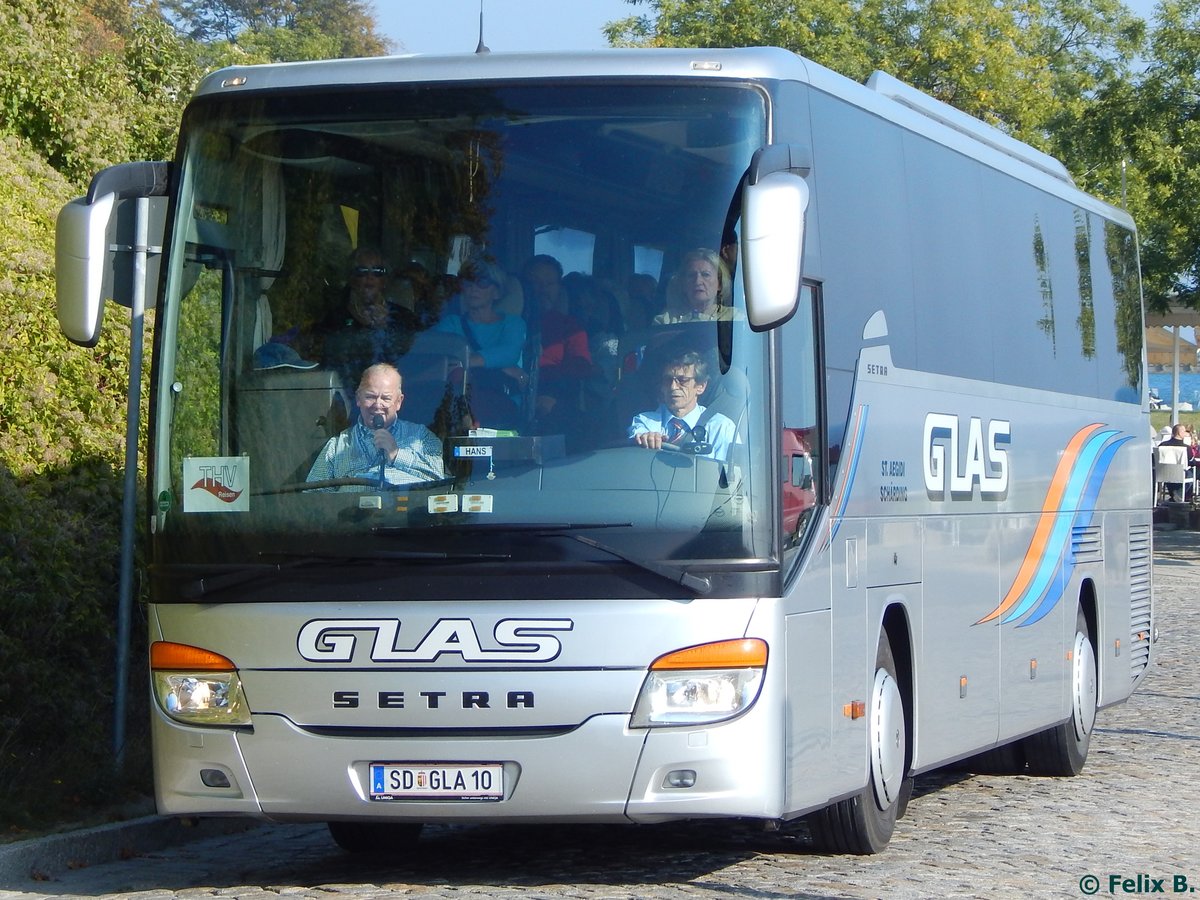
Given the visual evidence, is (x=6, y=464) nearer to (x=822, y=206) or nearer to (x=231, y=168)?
(x=231, y=168)

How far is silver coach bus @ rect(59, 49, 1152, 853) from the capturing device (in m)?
7.12

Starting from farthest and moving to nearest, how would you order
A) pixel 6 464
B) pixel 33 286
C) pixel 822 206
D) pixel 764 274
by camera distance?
pixel 33 286 < pixel 6 464 < pixel 822 206 < pixel 764 274

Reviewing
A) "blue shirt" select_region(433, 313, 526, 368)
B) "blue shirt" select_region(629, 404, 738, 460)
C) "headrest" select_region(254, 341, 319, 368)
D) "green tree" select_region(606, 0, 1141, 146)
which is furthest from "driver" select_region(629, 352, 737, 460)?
"green tree" select_region(606, 0, 1141, 146)

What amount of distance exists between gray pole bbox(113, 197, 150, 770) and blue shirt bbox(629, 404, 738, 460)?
140 inches

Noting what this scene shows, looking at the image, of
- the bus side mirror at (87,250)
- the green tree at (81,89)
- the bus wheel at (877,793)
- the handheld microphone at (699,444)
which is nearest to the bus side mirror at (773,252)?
the handheld microphone at (699,444)

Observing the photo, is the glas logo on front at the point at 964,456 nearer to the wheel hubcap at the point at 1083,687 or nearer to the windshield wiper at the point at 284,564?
the wheel hubcap at the point at 1083,687

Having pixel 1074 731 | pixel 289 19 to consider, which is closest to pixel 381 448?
pixel 1074 731

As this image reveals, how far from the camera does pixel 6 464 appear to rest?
1216 centimetres

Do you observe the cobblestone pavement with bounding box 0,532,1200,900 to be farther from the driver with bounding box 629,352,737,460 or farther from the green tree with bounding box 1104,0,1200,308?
the green tree with bounding box 1104,0,1200,308

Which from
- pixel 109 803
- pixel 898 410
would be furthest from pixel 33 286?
pixel 898 410

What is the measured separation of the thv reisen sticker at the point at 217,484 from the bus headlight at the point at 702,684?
1745mm

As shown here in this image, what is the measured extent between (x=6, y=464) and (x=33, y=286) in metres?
1.86

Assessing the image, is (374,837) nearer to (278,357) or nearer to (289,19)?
(278,357)

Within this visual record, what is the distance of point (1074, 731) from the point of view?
1190 centimetres
